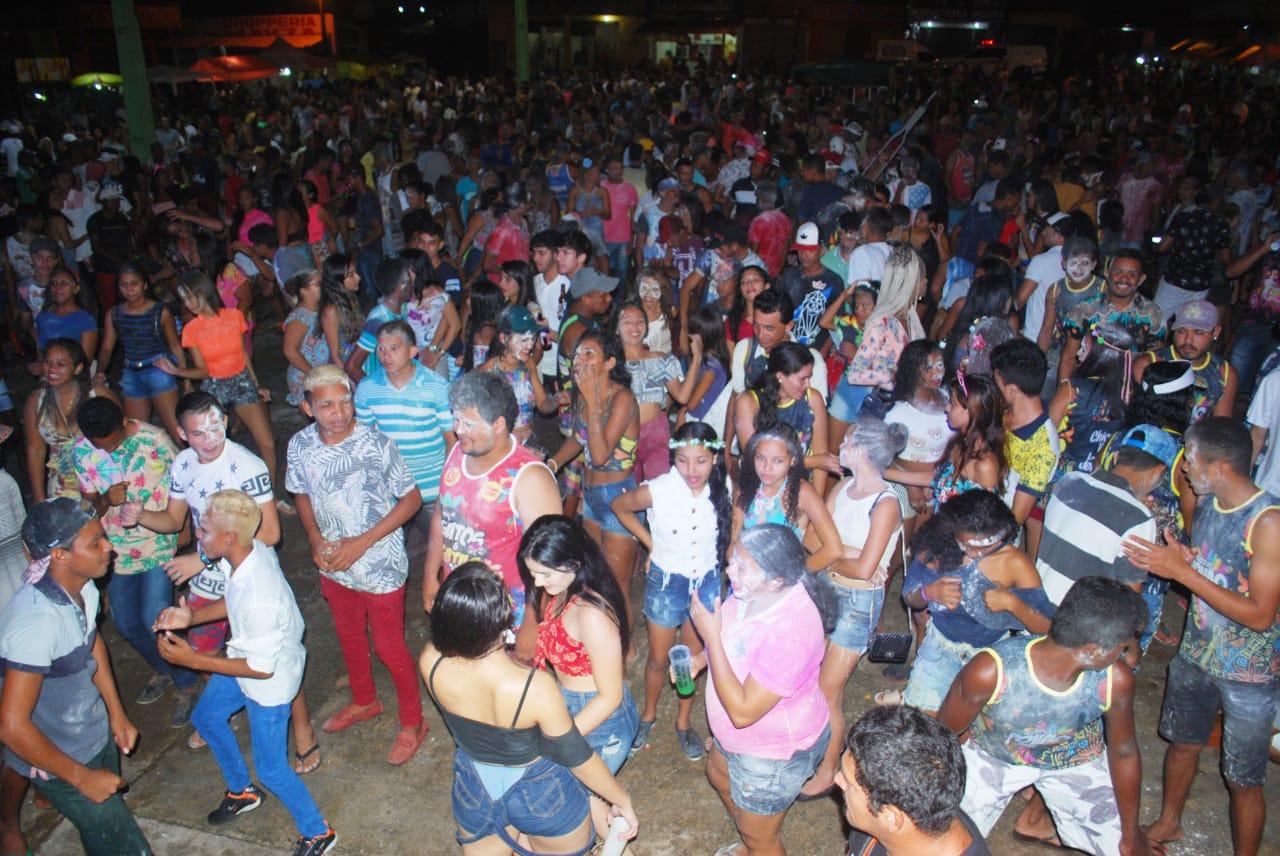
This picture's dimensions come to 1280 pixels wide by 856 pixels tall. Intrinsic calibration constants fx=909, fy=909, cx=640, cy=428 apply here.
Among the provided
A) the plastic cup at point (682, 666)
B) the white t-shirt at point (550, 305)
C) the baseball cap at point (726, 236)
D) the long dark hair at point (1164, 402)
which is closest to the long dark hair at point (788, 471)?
the plastic cup at point (682, 666)

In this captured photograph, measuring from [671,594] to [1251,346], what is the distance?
567 cm

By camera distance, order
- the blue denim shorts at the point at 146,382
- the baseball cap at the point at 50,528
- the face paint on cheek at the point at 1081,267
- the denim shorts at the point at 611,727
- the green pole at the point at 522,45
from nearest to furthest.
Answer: the baseball cap at the point at 50,528, the denim shorts at the point at 611,727, the face paint on cheek at the point at 1081,267, the blue denim shorts at the point at 146,382, the green pole at the point at 522,45

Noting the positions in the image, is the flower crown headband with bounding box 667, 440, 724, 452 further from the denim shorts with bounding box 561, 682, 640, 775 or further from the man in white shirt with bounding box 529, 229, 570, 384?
the man in white shirt with bounding box 529, 229, 570, 384

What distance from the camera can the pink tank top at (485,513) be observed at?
400 cm

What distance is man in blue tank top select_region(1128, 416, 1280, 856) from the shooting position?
3.40 m

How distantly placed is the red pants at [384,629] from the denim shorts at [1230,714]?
11.3ft

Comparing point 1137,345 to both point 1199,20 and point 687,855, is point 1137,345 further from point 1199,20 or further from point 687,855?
point 1199,20

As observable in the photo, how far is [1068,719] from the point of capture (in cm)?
317

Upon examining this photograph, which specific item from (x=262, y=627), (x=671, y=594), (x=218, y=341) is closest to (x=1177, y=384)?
(x=671, y=594)

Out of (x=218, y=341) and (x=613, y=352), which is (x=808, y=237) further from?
(x=218, y=341)

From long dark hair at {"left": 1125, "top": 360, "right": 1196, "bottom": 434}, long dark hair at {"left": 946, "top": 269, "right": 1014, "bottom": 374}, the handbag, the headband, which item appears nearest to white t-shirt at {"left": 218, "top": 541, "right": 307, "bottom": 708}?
the handbag

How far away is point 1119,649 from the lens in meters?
3.04

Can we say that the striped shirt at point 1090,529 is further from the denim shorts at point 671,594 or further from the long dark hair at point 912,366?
the denim shorts at point 671,594

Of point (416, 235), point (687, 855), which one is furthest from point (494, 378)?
point (416, 235)
